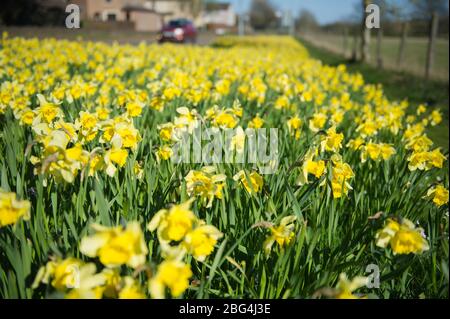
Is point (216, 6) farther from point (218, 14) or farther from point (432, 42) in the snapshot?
point (432, 42)

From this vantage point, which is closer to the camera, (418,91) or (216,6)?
(418,91)

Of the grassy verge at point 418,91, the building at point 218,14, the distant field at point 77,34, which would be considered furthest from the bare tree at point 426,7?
the building at point 218,14

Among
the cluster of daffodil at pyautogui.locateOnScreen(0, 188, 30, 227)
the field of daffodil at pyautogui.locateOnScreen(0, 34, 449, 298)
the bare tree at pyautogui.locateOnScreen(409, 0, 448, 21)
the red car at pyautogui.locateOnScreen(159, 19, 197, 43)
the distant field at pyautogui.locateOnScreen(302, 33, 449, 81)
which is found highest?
the bare tree at pyautogui.locateOnScreen(409, 0, 448, 21)

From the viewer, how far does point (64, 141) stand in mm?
Result: 1622

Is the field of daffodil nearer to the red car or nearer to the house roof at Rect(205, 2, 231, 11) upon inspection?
the red car


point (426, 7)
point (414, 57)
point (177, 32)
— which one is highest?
point (426, 7)

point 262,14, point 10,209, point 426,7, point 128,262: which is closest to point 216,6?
point 262,14

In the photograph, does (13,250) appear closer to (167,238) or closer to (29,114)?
(167,238)

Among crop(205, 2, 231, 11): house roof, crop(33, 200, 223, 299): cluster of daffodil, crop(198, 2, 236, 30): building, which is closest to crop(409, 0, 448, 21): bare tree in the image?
crop(33, 200, 223, 299): cluster of daffodil

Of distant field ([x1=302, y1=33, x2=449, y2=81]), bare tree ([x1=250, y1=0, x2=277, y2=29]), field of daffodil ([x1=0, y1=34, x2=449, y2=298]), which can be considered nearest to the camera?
field of daffodil ([x1=0, y1=34, x2=449, y2=298])

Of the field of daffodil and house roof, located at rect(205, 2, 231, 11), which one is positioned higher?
house roof, located at rect(205, 2, 231, 11)

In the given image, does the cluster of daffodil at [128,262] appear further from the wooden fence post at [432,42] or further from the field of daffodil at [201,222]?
the wooden fence post at [432,42]

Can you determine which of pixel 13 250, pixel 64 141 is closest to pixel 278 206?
pixel 64 141

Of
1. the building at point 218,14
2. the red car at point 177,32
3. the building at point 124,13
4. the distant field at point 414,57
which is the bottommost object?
the distant field at point 414,57
